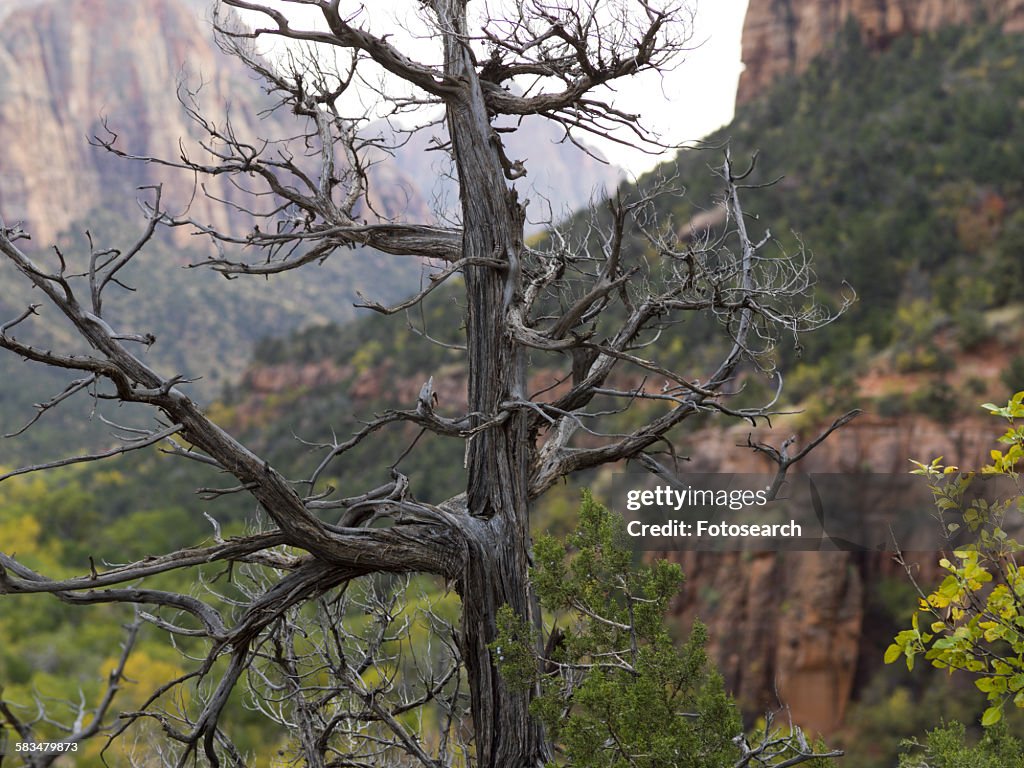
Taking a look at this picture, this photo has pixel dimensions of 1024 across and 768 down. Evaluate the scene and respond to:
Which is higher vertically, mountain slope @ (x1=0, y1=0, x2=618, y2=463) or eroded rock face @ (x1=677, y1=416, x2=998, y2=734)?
mountain slope @ (x1=0, y1=0, x2=618, y2=463)

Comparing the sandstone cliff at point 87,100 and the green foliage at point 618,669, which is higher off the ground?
the sandstone cliff at point 87,100

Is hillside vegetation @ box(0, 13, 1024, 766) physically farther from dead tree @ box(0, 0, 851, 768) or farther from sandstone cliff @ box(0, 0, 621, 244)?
sandstone cliff @ box(0, 0, 621, 244)

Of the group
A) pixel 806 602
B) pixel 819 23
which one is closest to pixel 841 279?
pixel 806 602

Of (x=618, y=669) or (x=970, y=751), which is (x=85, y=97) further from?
(x=970, y=751)

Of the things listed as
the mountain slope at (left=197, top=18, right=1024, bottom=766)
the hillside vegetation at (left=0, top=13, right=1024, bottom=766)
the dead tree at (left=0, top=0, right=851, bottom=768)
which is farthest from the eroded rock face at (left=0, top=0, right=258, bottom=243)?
the dead tree at (left=0, top=0, right=851, bottom=768)

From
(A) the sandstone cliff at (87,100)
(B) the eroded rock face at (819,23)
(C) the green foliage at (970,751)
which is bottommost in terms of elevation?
(C) the green foliage at (970,751)

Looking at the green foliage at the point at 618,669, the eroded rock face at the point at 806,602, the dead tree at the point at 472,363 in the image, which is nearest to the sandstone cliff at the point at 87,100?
the eroded rock face at the point at 806,602

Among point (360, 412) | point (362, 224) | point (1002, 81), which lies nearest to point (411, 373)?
point (360, 412)

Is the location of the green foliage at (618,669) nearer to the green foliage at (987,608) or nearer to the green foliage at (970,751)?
the green foliage at (987,608)

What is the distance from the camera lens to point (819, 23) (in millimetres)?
41125

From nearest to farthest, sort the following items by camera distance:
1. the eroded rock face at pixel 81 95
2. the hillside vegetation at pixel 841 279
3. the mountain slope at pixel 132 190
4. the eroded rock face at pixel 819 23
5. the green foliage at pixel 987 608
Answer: the green foliage at pixel 987 608
the hillside vegetation at pixel 841 279
the eroded rock face at pixel 819 23
the mountain slope at pixel 132 190
the eroded rock face at pixel 81 95

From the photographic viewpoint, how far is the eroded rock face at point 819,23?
3469 centimetres

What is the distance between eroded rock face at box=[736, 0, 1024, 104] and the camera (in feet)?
114

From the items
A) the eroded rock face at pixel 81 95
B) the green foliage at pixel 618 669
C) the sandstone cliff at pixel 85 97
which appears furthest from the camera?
the eroded rock face at pixel 81 95
